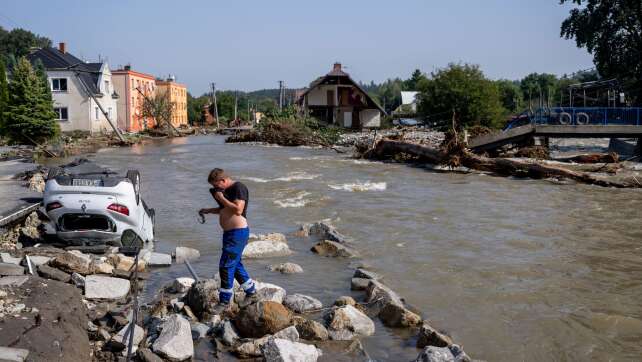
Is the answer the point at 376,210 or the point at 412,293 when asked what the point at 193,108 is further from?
the point at 412,293

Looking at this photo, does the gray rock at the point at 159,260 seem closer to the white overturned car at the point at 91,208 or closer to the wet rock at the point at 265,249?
the white overturned car at the point at 91,208

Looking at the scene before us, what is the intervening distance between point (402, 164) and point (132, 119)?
40.6 meters

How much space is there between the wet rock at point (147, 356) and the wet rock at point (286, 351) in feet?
3.21

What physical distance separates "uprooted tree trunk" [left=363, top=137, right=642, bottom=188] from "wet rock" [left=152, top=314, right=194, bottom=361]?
18.6m

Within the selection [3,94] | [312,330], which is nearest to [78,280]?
[312,330]

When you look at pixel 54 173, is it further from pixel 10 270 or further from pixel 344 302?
pixel 344 302

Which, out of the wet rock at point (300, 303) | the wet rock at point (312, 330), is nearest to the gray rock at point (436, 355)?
the wet rock at point (312, 330)

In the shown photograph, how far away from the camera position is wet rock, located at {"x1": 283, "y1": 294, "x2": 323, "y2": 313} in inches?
302

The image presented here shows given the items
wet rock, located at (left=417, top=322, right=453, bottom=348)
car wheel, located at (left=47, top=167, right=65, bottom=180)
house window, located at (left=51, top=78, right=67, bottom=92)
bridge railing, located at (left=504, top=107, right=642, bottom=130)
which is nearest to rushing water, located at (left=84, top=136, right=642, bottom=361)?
wet rock, located at (left=417, top=322, right=453, bottom=348)

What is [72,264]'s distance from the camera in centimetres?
832

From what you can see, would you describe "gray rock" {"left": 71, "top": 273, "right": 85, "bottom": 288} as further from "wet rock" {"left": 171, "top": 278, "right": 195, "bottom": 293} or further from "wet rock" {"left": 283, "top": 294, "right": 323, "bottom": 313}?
"wet rock" {"left": 283, "top": 294, "right": 323, "bottom": 313}

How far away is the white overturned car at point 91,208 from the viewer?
976 cm

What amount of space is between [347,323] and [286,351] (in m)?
1.39

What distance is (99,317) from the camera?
6.75 metres
